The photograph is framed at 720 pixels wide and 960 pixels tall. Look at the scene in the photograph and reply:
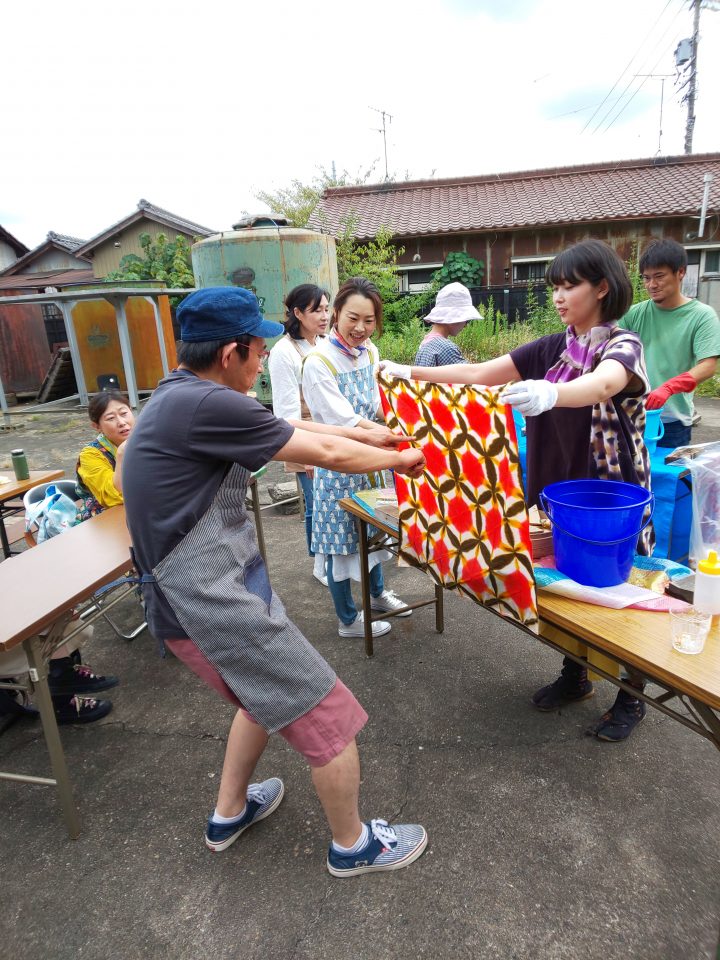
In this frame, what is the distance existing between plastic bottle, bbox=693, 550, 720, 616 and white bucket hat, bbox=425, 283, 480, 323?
8.46 ft

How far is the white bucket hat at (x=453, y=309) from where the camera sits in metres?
3.82

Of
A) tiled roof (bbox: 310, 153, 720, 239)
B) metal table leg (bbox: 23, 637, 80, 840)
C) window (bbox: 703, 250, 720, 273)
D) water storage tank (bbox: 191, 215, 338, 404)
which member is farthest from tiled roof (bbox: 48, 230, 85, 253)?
metal table leg (bbox: 23, 637, 80, 840)

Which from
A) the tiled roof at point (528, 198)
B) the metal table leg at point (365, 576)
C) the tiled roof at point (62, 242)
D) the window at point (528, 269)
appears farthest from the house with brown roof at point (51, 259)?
the metal table leg at point (365, 576)

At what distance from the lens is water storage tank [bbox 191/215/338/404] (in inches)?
310

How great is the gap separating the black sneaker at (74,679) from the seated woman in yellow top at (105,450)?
33.5 inches

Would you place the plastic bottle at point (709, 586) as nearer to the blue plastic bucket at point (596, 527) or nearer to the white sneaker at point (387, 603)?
the blue plastic bucket at point (596, 527)

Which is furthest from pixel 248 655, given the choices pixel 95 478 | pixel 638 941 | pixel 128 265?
pixel 128 265

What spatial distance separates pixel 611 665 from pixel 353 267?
14.0 metres

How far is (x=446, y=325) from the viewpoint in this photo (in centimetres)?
389

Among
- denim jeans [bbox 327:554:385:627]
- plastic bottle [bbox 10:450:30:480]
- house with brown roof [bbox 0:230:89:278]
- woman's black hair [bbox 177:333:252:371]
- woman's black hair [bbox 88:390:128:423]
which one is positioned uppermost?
house with brown roof [bbox 0:230:89:278]

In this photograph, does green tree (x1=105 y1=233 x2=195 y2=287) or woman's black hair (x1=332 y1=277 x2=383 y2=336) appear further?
green tree (x1=105 y1=233 x2=195 y2=287)

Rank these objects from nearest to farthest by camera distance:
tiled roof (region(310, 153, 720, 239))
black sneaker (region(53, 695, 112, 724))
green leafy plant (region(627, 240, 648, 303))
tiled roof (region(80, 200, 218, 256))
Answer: black sneaker (region(53, 695, 112, 724)) → green leafy plant (region(627, 240, 648, 303)) → tiled roof (region(310, 153, 720, 239)) → tiled roof (region(80, 200, 218, 256))

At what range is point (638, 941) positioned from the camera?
1.62 metres

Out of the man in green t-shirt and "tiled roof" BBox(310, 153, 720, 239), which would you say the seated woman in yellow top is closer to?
the man in green t-shirt
